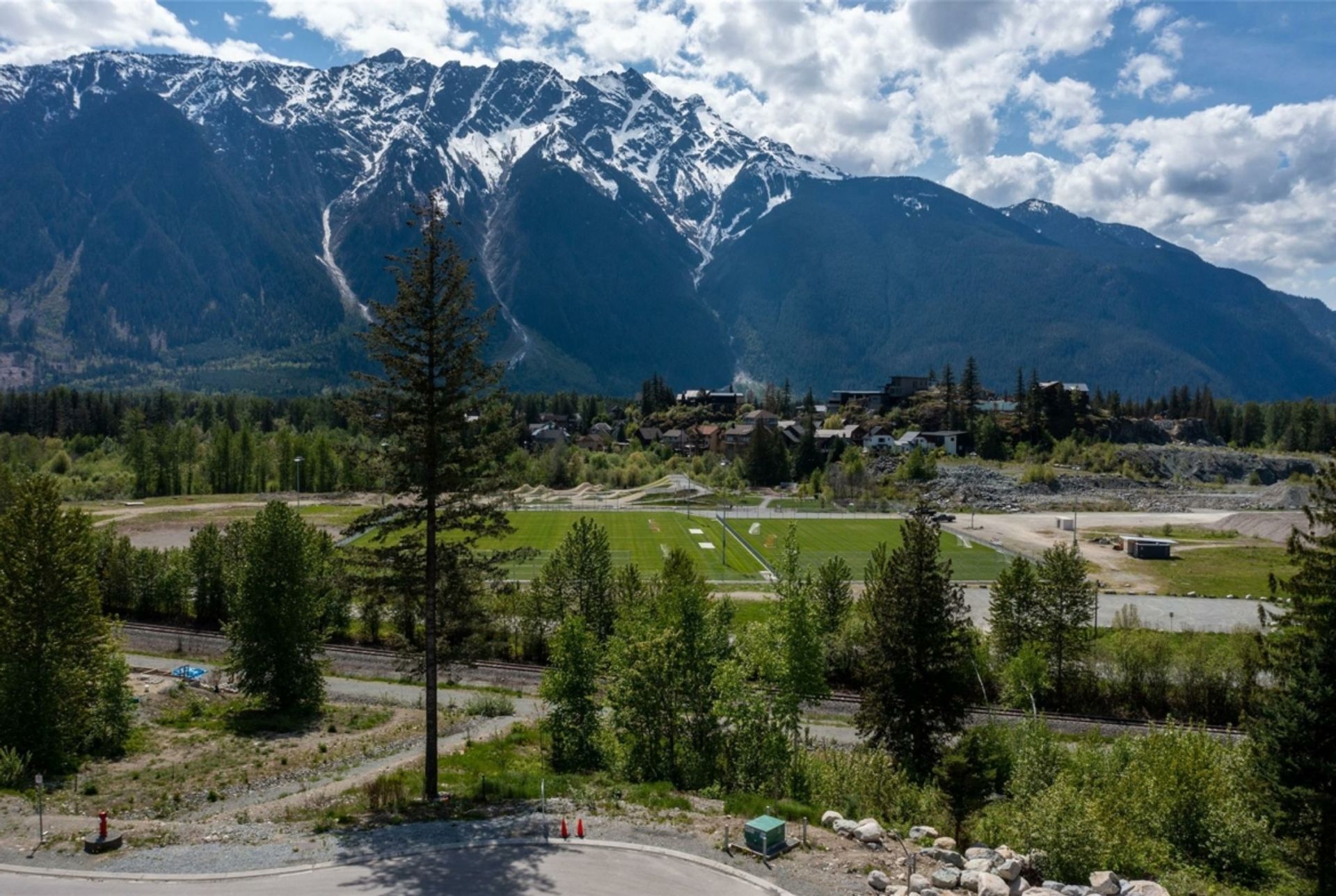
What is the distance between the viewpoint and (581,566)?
178 ft

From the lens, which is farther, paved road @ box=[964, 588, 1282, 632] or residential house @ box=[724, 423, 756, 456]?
residential house @ box=[724, 423, 756, 456]

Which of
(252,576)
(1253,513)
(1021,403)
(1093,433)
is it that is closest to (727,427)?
(1021,403)

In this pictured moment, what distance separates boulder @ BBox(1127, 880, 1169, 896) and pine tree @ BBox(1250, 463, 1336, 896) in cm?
1069

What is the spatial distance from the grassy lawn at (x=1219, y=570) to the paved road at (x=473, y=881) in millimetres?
71424

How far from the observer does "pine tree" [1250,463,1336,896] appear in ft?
83.1

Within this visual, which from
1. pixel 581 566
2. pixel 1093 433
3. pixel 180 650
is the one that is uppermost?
pixel 1093 433

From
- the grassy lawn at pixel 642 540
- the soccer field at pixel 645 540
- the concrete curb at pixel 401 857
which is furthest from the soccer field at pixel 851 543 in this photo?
the concrete curb at pixel 401 857

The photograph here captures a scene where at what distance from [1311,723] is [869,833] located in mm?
15245

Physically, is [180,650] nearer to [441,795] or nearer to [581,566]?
[581,566]

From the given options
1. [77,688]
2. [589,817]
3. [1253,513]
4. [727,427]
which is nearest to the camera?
[589,817]

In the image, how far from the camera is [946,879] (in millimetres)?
18641

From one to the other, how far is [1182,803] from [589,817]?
1733 cm

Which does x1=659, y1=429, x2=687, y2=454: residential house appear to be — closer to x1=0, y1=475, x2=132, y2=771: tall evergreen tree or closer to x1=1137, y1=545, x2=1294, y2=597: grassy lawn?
x1=1137, y1=545, x2=1294, y2=597: grassy lawn

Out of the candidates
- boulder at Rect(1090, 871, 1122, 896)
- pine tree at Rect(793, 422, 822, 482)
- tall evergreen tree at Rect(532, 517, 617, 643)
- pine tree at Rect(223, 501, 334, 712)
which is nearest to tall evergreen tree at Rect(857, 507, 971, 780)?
boulder at Rect(1090, 871, 1122, 896)
